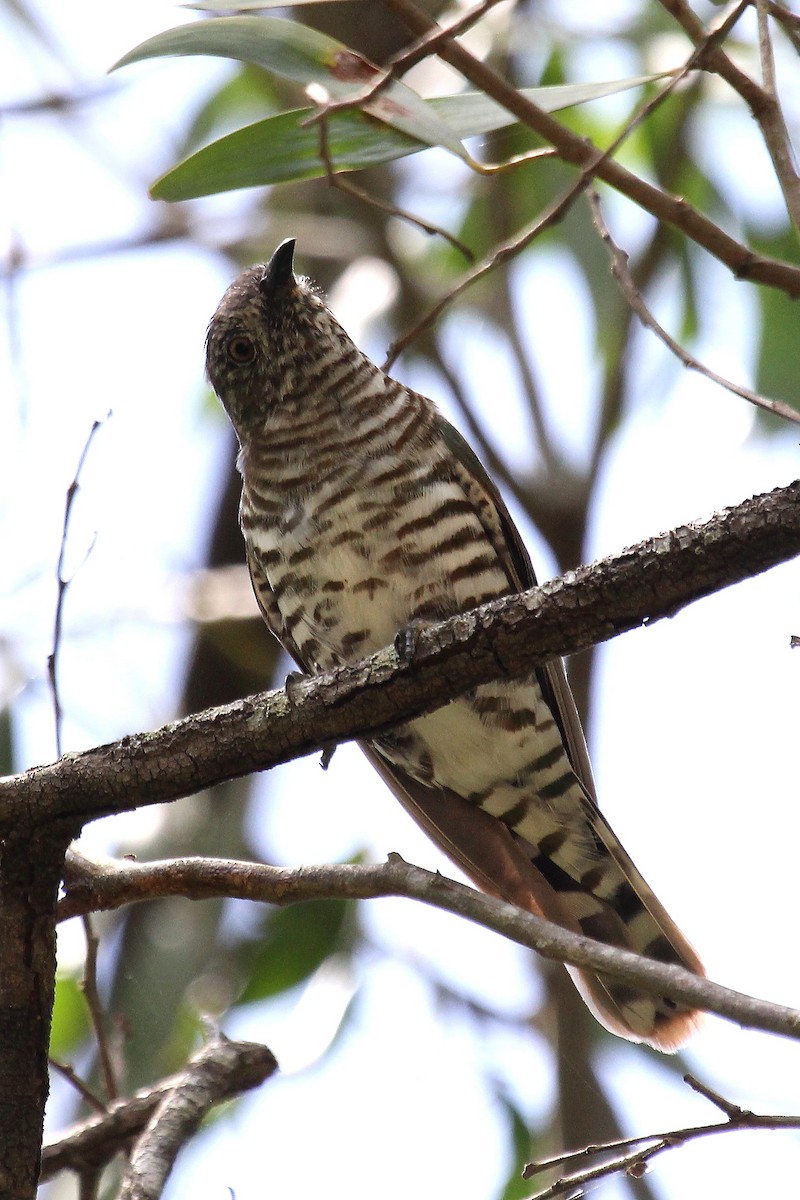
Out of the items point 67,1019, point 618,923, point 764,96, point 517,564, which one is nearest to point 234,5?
point 764,96

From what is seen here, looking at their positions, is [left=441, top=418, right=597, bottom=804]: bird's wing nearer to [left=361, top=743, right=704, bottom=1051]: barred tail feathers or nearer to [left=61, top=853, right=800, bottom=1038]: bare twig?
[left=361, top=743, right=704, bottom=1051]: barred tail feathers

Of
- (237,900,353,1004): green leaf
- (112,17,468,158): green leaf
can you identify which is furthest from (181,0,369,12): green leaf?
(237,900,353,1004): green leaf

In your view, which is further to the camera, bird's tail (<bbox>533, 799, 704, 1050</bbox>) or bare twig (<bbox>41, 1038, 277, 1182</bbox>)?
bird's tail (<bbox>533, 799, 704, 1050</bbox>)

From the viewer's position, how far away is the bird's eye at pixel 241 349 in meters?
3.61

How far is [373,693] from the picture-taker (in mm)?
2148

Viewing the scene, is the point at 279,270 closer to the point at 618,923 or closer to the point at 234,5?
the point at 234,5

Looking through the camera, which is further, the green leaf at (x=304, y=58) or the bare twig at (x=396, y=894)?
the green leaf at (x=304, y=58)

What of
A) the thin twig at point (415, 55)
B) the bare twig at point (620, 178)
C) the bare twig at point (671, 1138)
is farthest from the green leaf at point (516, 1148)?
the thin twig at point (415, 55)

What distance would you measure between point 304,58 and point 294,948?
101 inches

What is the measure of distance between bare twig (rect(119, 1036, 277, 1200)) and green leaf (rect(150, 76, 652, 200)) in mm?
1693

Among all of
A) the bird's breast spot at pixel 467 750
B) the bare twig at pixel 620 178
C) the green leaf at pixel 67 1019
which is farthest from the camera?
the green leaf at pixel 67 1019

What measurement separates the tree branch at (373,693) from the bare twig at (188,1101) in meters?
0.57

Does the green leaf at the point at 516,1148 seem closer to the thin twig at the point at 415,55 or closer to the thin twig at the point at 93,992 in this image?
the thin twig at the point at 93,992

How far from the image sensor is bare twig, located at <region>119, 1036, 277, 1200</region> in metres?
2.11
